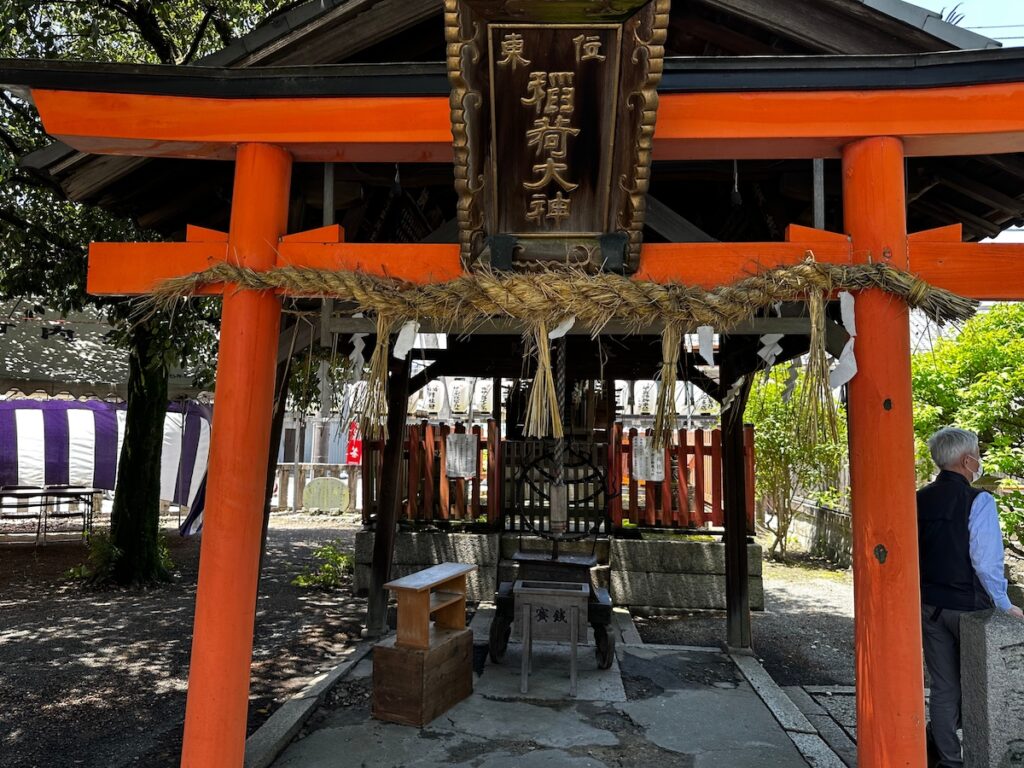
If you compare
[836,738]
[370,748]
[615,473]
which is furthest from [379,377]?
[615,473]

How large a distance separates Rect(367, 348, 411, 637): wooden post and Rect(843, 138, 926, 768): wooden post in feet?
14.0

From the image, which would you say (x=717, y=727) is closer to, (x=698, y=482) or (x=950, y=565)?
(x=950, y=565)

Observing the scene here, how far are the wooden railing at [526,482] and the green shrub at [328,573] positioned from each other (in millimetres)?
1262

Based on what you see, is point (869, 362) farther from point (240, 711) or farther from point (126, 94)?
point (126, 94)

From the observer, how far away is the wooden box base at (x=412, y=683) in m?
4.32

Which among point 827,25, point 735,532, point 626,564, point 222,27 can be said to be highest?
point 222,27

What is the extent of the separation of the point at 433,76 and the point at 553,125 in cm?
82

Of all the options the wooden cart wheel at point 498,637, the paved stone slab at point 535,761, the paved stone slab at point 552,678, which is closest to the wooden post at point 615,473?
the paved stone slab at point 552,678

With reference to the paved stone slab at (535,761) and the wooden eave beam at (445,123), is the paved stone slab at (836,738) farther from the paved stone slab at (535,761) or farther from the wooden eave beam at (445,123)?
the wooden eave beam at (445,123)

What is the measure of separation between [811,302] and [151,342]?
740cm

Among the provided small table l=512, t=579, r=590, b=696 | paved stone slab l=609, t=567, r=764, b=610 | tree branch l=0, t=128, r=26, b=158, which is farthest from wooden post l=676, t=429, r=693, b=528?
tree branch l=0, t=128, r=26, b=158

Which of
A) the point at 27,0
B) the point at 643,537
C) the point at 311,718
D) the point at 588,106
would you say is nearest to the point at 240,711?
the point at 311,718

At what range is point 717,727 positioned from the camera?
441 centimetres

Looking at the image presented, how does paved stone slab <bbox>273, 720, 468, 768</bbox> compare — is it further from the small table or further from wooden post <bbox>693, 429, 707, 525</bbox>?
wooden post <bbox>693, 429, 707, 525</bbox>
